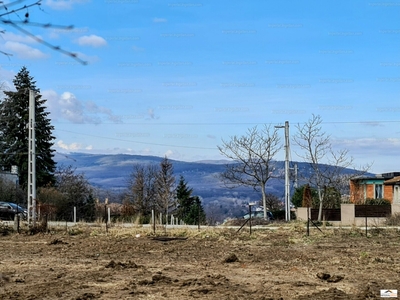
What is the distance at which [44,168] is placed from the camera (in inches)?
2210

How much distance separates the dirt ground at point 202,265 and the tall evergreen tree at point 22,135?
32.5m

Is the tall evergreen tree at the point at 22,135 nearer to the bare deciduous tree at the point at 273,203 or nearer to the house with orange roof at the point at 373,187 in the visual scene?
the bare deciduous tree at the point at 273,203

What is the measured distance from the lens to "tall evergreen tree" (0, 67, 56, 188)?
54.6 m

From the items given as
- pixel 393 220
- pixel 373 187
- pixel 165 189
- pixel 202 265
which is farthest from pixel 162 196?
pixel 202 265

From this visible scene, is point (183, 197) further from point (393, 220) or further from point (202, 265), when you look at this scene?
point (202, 265)

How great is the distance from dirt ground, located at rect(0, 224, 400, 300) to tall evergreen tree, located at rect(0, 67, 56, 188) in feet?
107

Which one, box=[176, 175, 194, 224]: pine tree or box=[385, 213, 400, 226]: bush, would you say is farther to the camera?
box=[176, 175, 194, 224]: pine tree

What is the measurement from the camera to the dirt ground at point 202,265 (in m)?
10.2

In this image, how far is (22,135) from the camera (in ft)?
186

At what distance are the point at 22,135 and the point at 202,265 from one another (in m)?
46.4

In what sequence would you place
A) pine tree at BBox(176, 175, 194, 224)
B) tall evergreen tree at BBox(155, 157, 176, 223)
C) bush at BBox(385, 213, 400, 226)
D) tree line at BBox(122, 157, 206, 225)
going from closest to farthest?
bush at BBox(385, 213, 400, 226), tree line at BBox(122, 157, 206, 225), tall evergreen tree at BBox(155, 157, 176, 223), pine tree at BBox(176, 175, 194, 224)

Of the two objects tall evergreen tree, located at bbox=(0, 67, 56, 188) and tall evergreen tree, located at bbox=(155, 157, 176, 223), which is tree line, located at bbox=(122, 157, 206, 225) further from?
tall evergreen tree, located at bbox=(0, 67, 56, 188)

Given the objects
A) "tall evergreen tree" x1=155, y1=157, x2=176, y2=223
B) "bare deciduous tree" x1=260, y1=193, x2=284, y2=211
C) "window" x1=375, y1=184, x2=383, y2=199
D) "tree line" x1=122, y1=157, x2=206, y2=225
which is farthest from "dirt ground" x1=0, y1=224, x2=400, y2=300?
"tall evergreen tree" x1=155, y1=157, x2=176, y2=223

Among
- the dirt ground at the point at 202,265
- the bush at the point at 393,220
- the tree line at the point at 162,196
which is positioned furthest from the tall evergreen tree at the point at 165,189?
the dirt ground at the point at 202,265
